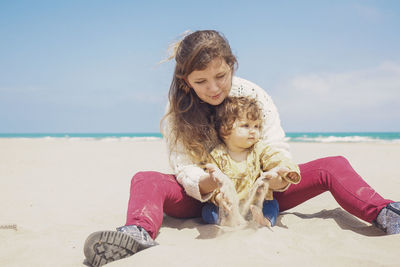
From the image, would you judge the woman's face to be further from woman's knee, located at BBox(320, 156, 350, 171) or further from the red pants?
woman's knee, located at BBox(320, 156, 350, 171)

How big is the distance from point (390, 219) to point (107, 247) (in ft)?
6.02

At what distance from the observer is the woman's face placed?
278 centimetres

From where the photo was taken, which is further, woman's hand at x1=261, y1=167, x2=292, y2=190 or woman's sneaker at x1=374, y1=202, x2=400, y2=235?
woman's hand at x1=261, y1=167, x2=292, y2=190

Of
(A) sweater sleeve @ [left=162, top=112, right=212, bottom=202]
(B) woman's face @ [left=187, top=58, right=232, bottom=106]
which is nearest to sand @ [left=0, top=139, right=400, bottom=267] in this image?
(A) sweater sleeve @ [left=162, top=112, right=212, bottom=202]

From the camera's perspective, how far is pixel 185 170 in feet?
9.16

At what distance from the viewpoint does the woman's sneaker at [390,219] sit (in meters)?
2.24

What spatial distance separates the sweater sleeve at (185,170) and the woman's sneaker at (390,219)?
1222 mm

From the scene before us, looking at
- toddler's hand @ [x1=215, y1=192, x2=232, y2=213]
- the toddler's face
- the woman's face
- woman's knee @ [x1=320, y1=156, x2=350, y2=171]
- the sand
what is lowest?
the sand

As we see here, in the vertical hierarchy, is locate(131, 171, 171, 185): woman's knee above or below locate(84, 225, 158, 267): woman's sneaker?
above

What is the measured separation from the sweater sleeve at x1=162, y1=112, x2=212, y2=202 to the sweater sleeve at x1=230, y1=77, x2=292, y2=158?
0.68 meters

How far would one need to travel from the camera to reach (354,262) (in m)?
1.77

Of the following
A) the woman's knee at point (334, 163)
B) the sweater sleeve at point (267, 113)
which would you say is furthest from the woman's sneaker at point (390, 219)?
the sweater sleeve at point (267, 113)

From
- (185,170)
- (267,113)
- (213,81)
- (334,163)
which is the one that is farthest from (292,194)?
(213,81)

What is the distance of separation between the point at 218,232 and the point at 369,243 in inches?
39.7
